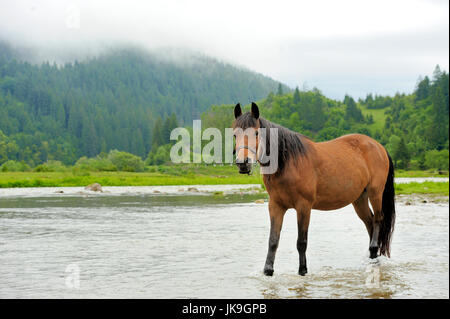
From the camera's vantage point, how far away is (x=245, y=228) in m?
15.6

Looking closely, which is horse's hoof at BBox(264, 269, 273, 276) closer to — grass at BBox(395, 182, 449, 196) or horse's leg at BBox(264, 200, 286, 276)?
horse's leg at BBox(264, 200, 286, 276)

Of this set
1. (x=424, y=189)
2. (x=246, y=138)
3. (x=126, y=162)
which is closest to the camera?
(x=246, y=138)

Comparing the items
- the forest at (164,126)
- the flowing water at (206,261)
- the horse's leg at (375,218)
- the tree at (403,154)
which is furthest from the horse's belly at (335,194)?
the tree at (403,154)

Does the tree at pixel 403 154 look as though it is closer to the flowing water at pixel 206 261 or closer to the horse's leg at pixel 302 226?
the flowing water at pixel 206 261

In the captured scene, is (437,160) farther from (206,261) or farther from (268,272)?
(268,272)

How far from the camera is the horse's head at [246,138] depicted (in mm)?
6543

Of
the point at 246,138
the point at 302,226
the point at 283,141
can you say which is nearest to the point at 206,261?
the point at 302,226

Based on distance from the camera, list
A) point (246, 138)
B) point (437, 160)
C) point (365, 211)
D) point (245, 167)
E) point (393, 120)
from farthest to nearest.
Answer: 1. point (393, 120)
2. point (437, 160)
3. point (365, 211)
4. point (246, 138)
5. point (245, 167)

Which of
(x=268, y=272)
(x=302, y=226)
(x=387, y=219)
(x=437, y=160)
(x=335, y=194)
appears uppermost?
(x=335, y=194)

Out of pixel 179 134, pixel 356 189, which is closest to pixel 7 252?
pixel 356 189

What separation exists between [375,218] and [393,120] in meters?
165

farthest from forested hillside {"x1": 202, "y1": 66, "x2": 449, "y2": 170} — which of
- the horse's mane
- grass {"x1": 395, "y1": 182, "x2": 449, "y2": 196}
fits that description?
the horse's mane

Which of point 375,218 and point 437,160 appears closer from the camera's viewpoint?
point 375,218

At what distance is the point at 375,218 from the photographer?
9.67m
